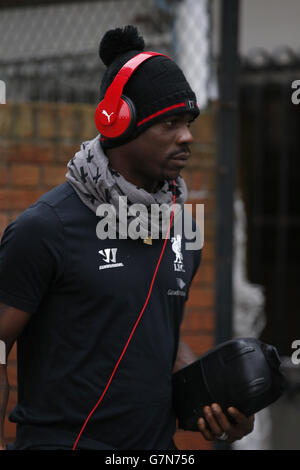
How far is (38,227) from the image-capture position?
185cm

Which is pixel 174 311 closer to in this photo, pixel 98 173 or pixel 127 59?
pixel 98 173

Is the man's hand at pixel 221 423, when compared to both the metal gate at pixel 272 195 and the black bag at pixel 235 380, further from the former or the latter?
the metal gate at pixel 272 195

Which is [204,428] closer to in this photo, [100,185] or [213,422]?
[213,422]

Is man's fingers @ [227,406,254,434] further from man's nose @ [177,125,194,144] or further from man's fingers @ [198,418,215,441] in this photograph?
man's nose @ [177,125,194,144]

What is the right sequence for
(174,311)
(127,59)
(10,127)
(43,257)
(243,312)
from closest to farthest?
(43,257) → (127,59) → (174,311) → (10,127) → (243,312)

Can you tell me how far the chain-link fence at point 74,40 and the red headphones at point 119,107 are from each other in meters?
1.64

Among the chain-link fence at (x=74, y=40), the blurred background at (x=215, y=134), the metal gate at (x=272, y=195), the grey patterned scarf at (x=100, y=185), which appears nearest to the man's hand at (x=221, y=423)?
the grey patterned scarf at (x=100, y=185)

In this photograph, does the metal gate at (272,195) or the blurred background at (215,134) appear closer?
the blurred background at (215,134)

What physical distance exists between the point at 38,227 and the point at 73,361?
47cm

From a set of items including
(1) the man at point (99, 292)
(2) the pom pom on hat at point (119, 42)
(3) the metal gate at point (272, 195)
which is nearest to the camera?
(1) the man at point (99, 292)

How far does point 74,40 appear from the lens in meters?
4.41

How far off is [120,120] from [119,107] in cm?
5

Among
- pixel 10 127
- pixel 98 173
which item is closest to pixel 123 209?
pixel 98 173

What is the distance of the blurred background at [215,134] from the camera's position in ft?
10.3
